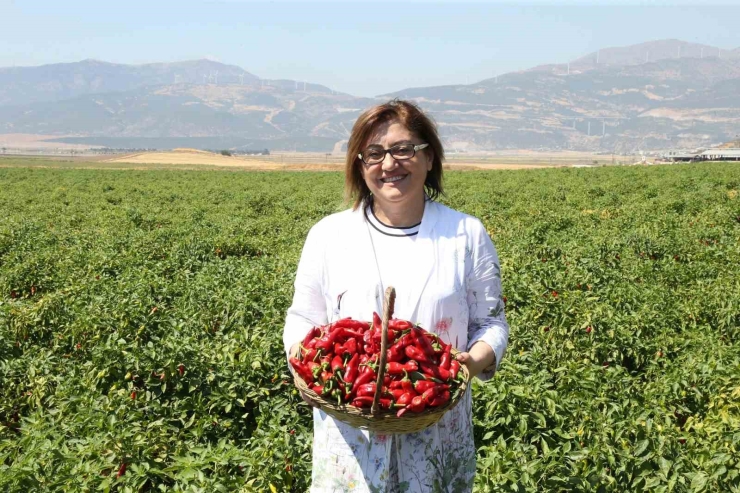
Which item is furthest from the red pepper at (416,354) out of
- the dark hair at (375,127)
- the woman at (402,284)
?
the dark hair at (375,127)

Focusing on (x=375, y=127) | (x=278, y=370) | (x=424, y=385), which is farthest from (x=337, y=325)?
(x=278, y=370)

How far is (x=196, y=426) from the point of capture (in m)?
5.02

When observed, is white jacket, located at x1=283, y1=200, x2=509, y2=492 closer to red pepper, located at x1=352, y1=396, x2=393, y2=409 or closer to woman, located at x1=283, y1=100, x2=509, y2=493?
woman, located at x1=283, y1=100, x2=509, y2=493

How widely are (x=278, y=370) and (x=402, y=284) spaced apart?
2.98m

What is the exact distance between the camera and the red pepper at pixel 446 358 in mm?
2883

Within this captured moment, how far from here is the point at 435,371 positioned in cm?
284

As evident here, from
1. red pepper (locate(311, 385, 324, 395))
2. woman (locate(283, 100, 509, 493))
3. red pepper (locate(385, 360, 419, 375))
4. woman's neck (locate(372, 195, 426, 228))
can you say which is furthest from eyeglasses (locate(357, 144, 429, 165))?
red pepper (locate(311, 385, 324, 395))

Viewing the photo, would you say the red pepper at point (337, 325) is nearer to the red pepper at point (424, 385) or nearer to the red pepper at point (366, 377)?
the red pepper at point (366, 377)

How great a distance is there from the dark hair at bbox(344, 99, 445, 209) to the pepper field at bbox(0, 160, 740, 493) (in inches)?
74.4

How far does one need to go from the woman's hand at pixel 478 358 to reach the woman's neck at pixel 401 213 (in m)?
0.68

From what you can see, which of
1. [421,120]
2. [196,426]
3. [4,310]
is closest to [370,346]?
[421,120]

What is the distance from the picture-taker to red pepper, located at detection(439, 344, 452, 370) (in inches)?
113

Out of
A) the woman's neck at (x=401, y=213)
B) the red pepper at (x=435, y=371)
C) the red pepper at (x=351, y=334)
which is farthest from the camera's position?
the woman's neck at (x=401, y=213)

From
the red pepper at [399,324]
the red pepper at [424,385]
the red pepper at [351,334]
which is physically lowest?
the red pepper at [424,385]
